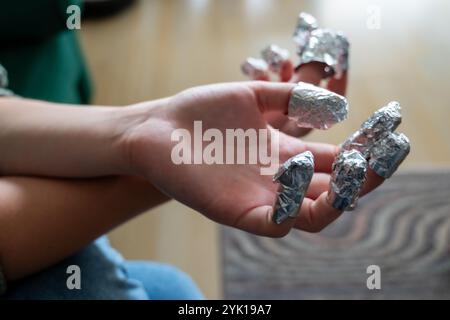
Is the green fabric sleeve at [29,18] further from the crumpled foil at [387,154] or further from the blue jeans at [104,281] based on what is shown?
the crumpled foil at [387,154]

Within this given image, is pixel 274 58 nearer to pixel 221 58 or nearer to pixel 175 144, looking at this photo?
pixel 175 144

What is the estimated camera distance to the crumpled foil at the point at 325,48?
509mm

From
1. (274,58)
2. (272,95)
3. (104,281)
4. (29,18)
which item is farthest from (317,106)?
(29,18)

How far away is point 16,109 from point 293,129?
0.98 ft

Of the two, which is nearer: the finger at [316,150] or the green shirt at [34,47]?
the finger at [316,150]

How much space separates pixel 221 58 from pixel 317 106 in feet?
3.39

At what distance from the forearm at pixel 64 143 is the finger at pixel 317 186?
0.62ft

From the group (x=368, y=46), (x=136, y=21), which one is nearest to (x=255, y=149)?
(x=368, y=46)

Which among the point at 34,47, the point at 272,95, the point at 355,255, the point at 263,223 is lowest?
the point at 355,255

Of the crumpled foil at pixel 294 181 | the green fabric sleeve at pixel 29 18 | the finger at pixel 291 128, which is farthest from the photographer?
the green fabric sleeve at pixel 29 18

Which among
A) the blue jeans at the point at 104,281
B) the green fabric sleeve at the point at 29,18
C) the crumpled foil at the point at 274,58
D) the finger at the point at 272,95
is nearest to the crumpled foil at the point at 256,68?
the crumpled foil at the point at 274,58

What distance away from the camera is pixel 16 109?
1.83ft

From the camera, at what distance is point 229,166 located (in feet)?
1.51

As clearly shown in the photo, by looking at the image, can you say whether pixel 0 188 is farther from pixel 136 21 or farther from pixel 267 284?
pixel 136 21
